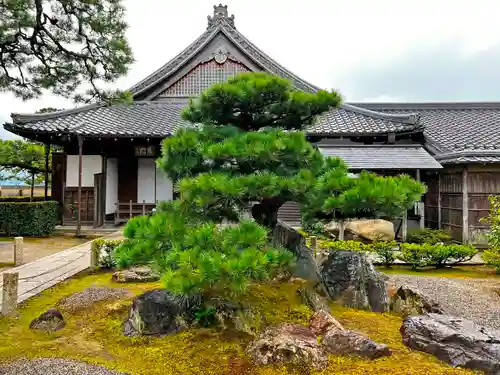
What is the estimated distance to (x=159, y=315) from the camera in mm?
4160

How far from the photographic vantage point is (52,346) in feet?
12.8

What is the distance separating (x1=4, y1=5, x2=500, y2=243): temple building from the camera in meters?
11.4

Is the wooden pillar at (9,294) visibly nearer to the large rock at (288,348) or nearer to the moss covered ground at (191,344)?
the moss covered ground at (191,344)


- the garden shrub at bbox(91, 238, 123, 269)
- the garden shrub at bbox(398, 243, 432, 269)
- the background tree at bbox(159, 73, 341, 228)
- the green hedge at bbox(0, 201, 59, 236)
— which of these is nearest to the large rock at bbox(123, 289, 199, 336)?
the background tree at bbox(159, 73, 341, 228)

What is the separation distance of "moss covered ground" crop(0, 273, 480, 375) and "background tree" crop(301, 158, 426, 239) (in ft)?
4.10

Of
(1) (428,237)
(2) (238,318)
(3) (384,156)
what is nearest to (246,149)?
(2) (238,318)

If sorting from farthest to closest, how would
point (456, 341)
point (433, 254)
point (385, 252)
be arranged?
point (385, 252) < point (433, 254) < point (456, 341)

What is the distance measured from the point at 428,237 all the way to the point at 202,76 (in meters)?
11.0

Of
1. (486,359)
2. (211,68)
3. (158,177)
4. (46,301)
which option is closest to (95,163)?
(158,177)

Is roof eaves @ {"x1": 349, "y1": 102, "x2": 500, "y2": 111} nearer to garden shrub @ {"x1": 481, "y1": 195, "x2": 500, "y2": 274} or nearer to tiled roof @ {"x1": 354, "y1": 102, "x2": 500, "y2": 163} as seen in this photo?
tiled roof @ {"x1": 354, "y1": 102, "x2": 500, "y2": 163}

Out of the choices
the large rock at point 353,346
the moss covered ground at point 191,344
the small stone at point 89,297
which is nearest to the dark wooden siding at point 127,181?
the small stone at point 89,297

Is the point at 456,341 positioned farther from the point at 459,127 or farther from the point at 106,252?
the point at 459,127

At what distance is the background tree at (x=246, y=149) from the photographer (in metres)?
3.60

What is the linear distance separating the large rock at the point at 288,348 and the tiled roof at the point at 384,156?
795 cm
